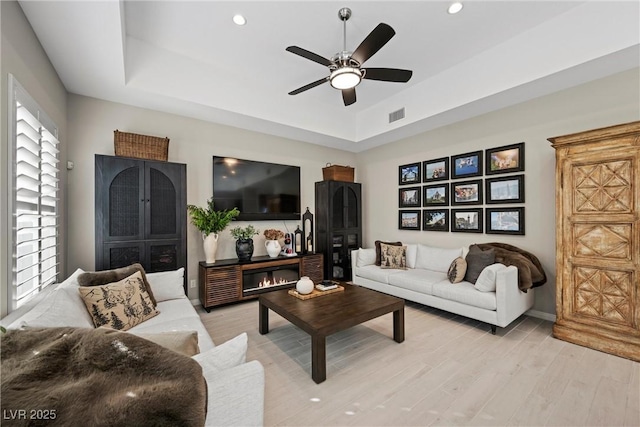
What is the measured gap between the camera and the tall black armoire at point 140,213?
9.48ft

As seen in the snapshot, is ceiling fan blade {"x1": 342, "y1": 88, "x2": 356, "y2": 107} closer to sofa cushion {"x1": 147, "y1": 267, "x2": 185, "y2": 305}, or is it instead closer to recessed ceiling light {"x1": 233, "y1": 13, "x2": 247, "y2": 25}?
recessed ceiling light {"x1": 233, "y1": 13, "x2": 247, "y2": 25}

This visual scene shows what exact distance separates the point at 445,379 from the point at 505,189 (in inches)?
103

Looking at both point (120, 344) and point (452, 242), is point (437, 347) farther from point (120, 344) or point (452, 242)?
point (120, 344)

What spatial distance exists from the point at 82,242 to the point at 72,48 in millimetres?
2017

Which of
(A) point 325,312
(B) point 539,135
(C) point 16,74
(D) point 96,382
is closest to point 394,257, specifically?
(A) point 325,312

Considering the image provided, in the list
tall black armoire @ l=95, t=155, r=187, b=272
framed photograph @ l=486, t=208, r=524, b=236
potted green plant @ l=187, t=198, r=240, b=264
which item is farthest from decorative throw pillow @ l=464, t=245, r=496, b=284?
tall black armoire @ l=95, t=155, r=187, b=272

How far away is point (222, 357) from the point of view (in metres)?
1.06

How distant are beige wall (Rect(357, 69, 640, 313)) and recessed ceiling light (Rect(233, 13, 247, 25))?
3173 millimetres

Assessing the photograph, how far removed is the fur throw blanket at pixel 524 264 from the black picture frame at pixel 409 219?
52.5 inches

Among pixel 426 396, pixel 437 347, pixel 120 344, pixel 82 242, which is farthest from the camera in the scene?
pixel 82 242

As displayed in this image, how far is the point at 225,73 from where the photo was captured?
351cm

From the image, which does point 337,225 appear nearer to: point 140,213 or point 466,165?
point 466,165

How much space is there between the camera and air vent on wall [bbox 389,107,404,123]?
4184 mm

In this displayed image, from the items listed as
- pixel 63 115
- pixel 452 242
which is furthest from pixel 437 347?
pixel 63 115
